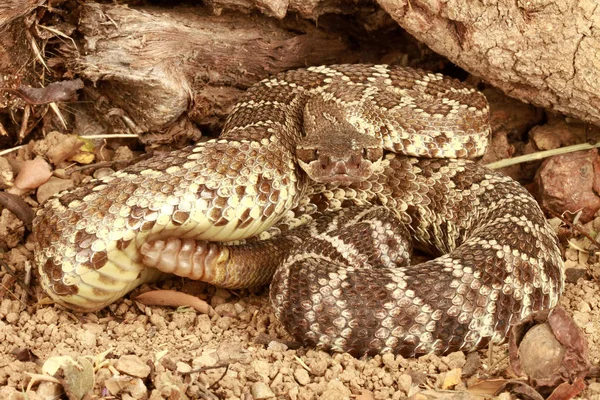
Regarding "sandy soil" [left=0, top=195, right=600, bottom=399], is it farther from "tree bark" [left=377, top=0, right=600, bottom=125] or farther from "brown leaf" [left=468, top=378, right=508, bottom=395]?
"tree bark" [left=377, top=0, right=600, bottom=125]

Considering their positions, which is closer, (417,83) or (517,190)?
(517,190)

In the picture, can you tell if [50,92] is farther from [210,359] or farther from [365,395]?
[365,395]

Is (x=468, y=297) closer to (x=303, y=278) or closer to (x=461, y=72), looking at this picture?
(x=303, y=278)

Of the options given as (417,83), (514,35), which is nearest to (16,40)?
(417,83)

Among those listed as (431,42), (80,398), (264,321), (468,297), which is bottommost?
(264,321)

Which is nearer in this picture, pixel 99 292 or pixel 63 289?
pixel 63 289

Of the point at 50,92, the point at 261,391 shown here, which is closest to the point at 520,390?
the point at 261,391

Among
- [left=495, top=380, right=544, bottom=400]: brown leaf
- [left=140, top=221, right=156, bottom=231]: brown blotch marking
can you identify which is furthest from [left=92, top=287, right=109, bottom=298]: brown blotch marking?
[left=495, top=380, right=544, bottom=400]: brown leaf

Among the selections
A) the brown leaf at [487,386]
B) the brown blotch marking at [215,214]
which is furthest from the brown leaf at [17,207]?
the brown leaf at [487,386]

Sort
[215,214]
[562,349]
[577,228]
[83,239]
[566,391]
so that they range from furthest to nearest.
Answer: [577,228] < [215,214] < [83,239] < [562,349] < [566,391]
